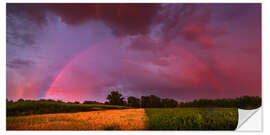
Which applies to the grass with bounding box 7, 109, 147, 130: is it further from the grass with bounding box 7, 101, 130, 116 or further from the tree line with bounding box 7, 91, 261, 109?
the tree line with bounding box 7, 91, 261, 109

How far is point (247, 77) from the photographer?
4379mm

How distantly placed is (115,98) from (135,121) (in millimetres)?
677

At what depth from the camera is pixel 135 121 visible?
4.38 metres

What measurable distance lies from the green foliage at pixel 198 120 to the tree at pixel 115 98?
0.74m

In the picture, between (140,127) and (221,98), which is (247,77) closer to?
(221,98)

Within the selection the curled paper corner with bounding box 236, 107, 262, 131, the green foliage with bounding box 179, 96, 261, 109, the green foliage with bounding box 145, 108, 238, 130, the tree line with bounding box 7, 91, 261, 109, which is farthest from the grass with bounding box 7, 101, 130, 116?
the curled paper corner with bounding box 236, 107, 262, 131

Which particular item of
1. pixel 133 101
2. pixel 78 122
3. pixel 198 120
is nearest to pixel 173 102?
pixel 198 120

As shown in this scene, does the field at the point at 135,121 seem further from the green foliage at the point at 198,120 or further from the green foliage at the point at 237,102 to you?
the green foliage at the point at 237,102

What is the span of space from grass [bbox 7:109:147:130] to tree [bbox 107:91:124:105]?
222 mm

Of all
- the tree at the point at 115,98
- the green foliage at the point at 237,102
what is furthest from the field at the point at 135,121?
the tree at the point at 115,98

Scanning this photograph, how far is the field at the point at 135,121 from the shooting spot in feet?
14.1

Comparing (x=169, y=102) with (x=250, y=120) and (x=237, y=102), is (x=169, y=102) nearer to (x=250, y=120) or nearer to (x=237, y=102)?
(x=237, y=102)

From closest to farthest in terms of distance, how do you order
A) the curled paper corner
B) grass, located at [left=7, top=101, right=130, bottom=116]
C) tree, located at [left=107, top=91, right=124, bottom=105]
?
the curled paper corner, grass, located at [left=7, top=101, right=130, bottom=116], tree, located at [left=107, top=91, right=124, bottom=105]

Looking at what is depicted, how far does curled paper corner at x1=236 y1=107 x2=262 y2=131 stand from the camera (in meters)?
4.22
